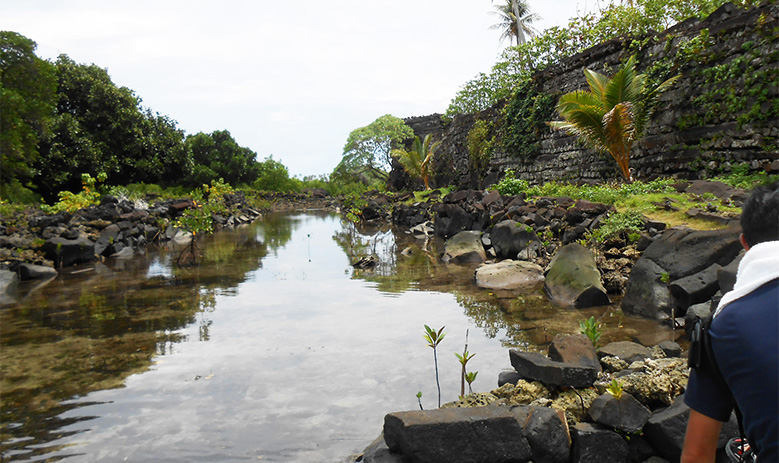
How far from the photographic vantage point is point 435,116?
39.7 meters

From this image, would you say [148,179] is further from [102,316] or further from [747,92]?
[747,92]

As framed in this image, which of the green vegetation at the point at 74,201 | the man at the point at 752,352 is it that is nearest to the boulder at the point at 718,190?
the man at the point at 752,352

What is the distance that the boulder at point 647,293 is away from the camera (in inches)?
236

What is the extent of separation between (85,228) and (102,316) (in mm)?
8258

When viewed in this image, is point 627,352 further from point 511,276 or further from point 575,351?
point 511,276

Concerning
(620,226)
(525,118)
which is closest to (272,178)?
(525,118)

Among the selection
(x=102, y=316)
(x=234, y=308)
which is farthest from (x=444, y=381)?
(x=102, y=316)

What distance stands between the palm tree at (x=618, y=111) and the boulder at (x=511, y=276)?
201 inches

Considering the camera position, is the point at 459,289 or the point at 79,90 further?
the point at 79,90

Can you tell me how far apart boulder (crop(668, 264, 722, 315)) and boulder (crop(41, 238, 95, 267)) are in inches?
499

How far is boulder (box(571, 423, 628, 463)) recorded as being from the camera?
291 centimetres

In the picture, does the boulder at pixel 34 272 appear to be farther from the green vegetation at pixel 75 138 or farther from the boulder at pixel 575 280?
the boulder at pixel 575 280

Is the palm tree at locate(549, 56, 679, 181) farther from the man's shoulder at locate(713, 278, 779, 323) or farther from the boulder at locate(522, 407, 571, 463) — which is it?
the man's shoulder at locate(713, 278, 779, 323)

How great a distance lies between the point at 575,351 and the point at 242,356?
3458 mm
